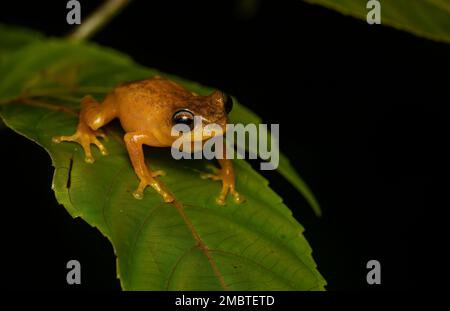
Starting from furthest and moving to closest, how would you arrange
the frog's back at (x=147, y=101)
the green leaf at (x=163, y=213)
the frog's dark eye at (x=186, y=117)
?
the frog's back at (x=147, y=101)
the frog's dark eye at (x=186, y=117)
the green leaf at (x=163, y=213)

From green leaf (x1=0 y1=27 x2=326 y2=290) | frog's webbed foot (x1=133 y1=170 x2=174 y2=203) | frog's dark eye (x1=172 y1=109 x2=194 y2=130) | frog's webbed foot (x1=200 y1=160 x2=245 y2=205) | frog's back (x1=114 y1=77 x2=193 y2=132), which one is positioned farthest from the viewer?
frog's back (x1=114 y1=77 x2=193 y2=132)

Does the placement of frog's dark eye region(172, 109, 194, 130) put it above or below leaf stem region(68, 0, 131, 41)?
below

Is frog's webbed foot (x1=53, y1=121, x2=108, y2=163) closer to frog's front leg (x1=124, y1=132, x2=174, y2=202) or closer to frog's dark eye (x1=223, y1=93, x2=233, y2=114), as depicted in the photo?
frog's front leg (x1=124, y1=132, x2=174, y2=202)

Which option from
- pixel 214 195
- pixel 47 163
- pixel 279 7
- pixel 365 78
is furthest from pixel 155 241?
pixel 279 7

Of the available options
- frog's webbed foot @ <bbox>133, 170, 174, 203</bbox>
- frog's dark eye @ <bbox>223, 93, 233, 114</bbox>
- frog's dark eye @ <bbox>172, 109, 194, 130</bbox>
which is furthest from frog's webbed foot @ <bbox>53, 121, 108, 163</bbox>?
frog's dark eye @ <bbox>223, 93, 233, 114</bbox>

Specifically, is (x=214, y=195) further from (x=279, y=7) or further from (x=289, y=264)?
(x=279, y=7)

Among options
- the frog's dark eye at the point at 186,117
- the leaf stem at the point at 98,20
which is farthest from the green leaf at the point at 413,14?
the leaf stem at the point at 98,20

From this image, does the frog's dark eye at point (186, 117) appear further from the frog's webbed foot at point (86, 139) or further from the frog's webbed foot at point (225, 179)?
the frog's webbed foot at point (86, 139)

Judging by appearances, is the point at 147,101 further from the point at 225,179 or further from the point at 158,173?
the point at 225,179
